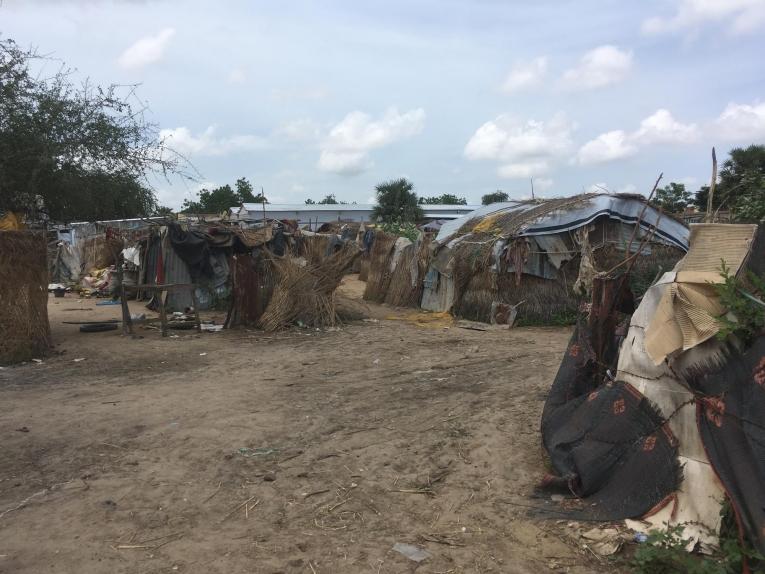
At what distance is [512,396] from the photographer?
261 inches

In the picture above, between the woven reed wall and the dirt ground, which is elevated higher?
the woven reed wall

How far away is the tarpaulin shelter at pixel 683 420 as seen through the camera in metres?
3.19

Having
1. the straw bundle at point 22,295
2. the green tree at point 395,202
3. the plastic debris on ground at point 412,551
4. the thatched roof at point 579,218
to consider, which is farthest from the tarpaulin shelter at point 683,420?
the green tree at point 395,202

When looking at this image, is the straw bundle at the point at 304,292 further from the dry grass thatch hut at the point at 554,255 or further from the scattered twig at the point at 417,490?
the scattered twig at the point at 417,490

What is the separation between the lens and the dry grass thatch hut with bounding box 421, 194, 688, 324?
1318cm

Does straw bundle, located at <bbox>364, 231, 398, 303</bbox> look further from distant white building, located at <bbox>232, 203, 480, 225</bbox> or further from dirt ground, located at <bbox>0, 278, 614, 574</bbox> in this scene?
distant white building, located at <bbox>232, 203, 480, 225</bbox>

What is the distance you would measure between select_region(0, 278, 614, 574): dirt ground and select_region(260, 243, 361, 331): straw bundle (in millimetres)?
3021

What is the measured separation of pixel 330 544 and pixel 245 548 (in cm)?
47

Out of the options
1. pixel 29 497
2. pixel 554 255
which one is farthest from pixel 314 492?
pixel 554 255

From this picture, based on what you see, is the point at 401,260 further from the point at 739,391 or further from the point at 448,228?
the point at 739,391

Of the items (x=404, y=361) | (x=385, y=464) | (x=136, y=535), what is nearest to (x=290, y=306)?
(x=404, y=361)

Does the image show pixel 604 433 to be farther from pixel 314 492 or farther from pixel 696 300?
pixel 314 492

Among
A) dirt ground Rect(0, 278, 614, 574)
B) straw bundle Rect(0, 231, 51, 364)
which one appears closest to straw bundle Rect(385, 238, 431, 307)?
dirt ground Rect(0, 278, 614, 574)

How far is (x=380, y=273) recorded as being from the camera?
17.5 metres
